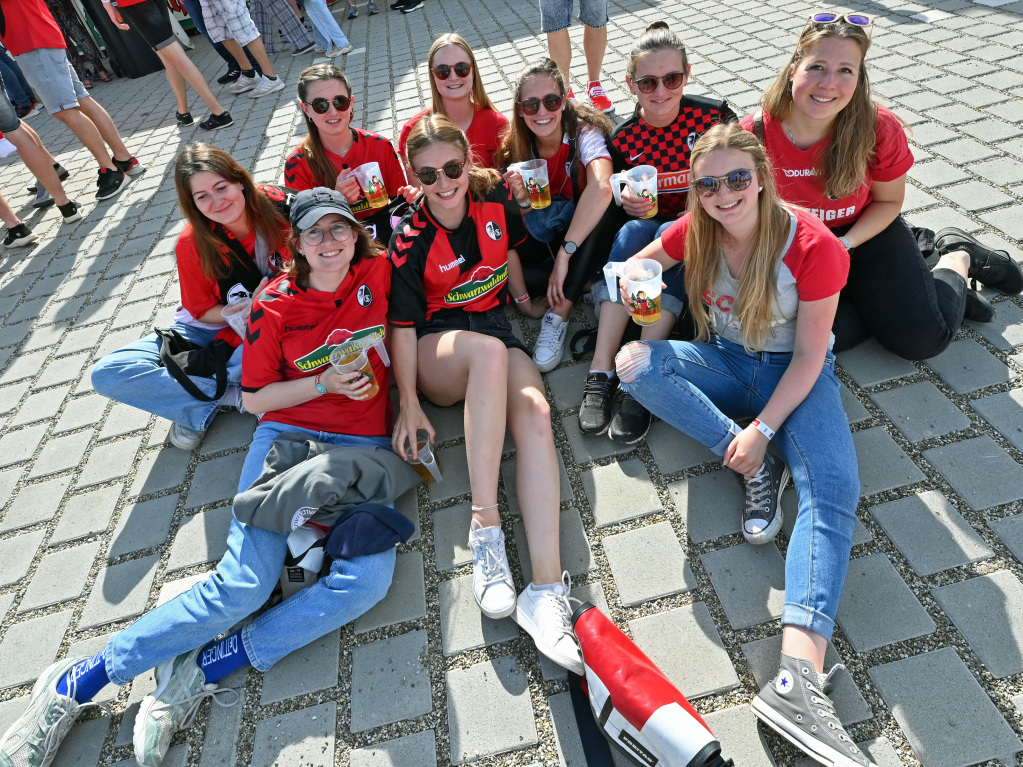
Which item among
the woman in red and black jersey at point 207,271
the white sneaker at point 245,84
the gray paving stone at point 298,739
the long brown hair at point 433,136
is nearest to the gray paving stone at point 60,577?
the woman in red and black jersey at point 207,271

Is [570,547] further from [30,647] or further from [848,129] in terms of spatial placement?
[30,647]

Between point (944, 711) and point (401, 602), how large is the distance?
179 centimetres

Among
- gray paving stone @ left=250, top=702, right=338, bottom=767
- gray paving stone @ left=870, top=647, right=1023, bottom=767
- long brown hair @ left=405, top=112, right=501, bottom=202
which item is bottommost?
gray paving stone @ left=250, top=702, right=338, bottom=767

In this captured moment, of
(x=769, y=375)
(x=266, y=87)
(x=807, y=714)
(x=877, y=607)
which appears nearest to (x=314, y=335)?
(x=769, y=375)

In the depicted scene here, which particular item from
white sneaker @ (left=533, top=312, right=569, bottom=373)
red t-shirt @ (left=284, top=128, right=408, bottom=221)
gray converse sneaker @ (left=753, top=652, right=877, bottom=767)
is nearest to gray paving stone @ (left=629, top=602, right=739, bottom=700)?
gray converse sneaker @ (left=753, top=652, right=877, bottom=767)

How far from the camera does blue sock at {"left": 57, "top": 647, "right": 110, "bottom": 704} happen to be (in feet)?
7.52

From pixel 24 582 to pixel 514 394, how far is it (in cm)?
237

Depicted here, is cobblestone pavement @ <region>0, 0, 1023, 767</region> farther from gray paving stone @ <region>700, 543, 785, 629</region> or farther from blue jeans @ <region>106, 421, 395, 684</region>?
blue jeans @ <region>106, 421, 395, 684</region>

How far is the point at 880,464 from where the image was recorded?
8.27 feet

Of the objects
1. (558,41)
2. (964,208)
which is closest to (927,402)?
(964,208)

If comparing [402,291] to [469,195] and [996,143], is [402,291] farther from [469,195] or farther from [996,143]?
[996,143]

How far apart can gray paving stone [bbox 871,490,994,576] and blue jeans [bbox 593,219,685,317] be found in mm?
1239

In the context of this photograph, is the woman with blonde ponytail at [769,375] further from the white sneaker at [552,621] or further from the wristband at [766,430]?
the white sneaker at [552,621]

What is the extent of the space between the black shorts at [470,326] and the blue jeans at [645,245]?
0.56 metres
